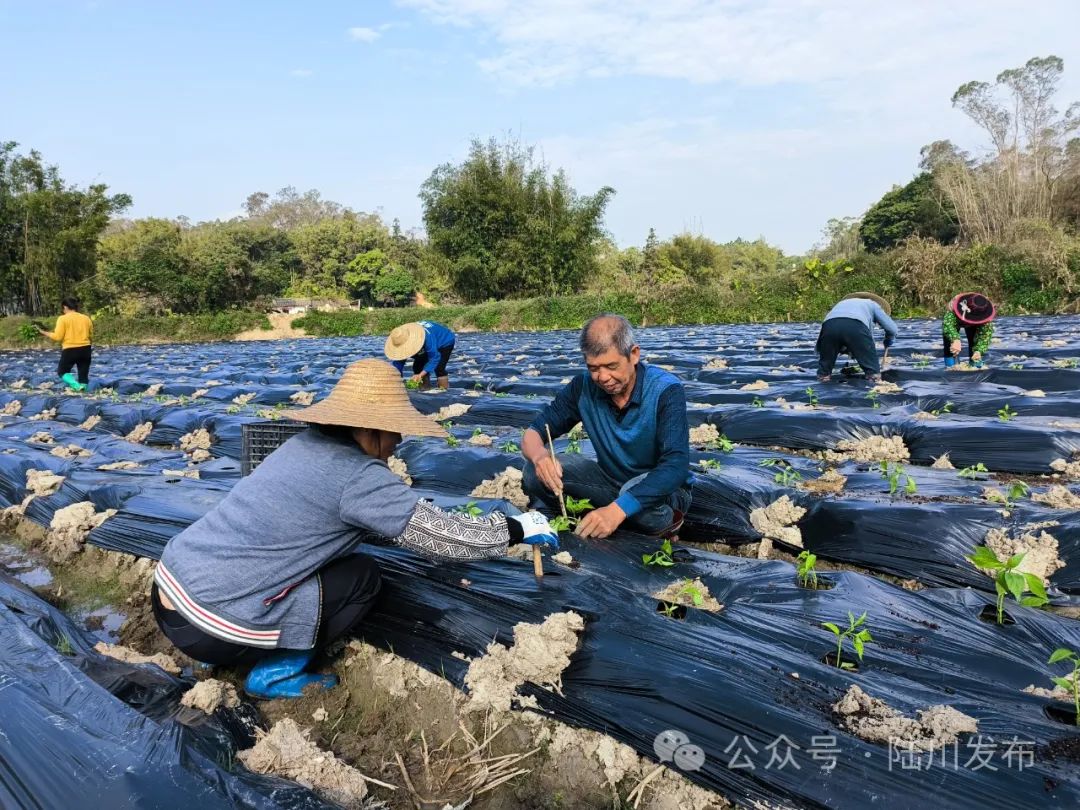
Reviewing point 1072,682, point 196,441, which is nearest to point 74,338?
point 196,441

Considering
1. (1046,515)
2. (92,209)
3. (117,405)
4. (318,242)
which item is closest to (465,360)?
(117,405)

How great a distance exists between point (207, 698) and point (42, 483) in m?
2.96

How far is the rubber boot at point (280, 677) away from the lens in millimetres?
2205

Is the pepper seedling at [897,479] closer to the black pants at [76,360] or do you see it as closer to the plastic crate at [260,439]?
the plastic crate at [260,439]

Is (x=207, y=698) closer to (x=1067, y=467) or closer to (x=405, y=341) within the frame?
(x=1067, y=467)

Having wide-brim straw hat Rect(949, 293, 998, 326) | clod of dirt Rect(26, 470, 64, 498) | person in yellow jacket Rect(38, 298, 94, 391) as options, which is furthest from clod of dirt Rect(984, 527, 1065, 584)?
person in yellow jacket Rect(38, 298, 94, 391)

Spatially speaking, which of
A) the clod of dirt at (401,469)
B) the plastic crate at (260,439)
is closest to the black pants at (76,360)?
the clod of dirt at (401,469)

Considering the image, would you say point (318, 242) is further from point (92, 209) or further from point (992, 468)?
point (992, 468)

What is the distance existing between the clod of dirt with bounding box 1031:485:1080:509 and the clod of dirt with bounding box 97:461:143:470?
5.31 metres

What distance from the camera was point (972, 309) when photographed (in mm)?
6801

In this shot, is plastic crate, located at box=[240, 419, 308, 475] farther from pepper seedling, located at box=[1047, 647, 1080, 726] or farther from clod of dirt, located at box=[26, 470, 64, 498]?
pepper seedling, located at box=[1047, 647, 1080, 726]

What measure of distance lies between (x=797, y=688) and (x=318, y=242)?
139 feet

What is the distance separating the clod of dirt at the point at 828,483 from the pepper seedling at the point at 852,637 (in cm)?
158

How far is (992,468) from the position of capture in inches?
155
